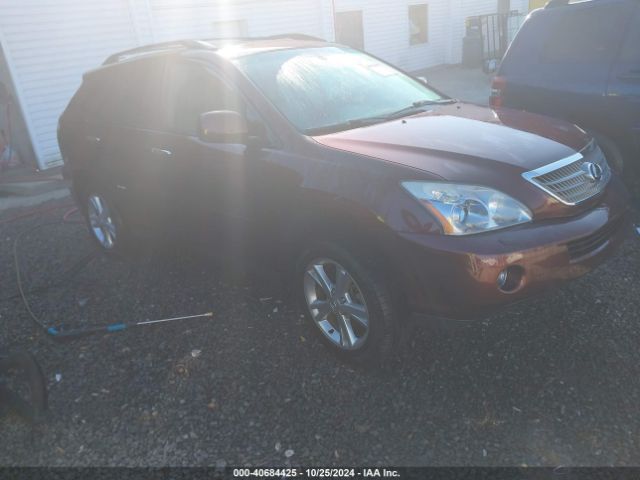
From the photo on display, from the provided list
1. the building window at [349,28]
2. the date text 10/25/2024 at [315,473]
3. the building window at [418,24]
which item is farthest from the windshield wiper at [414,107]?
the building window at [418,24]

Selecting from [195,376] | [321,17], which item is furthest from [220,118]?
[321,17]

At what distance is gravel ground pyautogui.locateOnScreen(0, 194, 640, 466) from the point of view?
2.44 metres

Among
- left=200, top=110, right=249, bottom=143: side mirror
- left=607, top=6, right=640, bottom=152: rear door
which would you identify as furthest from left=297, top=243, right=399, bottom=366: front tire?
left=607, top=6, right=640, bottom=152: rear door

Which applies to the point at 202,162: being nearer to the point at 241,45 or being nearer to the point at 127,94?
the point at 241,45

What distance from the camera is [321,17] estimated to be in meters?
13.7

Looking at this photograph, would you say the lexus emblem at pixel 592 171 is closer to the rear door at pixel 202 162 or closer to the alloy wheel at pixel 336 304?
the alloy wheel at pixel 336 304

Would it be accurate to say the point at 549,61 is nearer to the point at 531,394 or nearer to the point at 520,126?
the point at 520,126

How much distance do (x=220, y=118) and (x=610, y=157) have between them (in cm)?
336

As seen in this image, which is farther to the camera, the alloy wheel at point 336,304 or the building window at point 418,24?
the building window at point 418,24

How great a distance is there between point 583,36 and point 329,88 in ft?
8.55

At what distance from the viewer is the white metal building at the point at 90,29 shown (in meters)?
9.01

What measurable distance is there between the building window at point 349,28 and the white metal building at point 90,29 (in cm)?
3

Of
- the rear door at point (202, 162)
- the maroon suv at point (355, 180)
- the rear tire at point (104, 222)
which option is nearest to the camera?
the maroon suv at point (355, 180)

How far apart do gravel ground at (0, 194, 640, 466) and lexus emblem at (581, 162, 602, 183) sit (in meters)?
0.90
